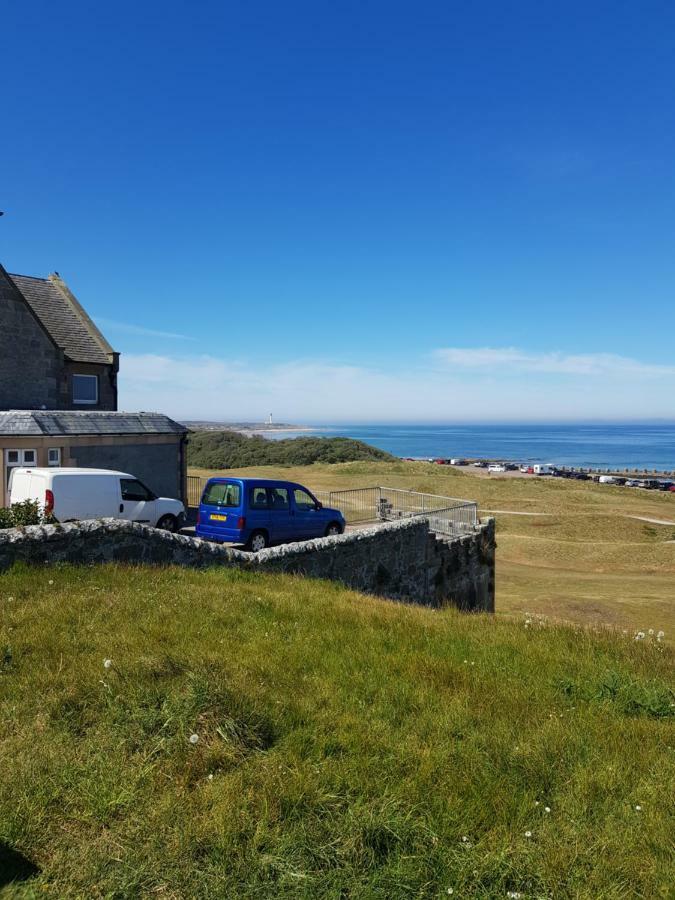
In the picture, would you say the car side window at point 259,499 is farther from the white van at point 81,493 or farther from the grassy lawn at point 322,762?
the grassy lawn at point 322,762

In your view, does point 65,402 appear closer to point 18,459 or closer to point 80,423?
point 80,423

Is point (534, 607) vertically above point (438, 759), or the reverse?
point (438, 759)

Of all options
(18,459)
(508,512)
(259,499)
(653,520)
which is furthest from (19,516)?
(653,520)

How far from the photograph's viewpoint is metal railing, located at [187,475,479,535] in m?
21.0

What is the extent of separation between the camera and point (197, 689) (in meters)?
5.19

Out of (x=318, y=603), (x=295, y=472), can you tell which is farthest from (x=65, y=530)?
(x=295, y=472)

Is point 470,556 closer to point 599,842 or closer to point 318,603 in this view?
point 318,603

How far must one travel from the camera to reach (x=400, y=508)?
83.7 ft

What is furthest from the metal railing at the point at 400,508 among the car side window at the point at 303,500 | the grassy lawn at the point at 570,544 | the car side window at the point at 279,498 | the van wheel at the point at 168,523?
the van wheel at the point at 168,523

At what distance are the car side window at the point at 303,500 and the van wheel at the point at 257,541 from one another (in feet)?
5.17

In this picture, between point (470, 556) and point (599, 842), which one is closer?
point (599, 842)

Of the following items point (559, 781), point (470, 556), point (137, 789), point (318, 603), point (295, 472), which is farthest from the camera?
point (295, 472)

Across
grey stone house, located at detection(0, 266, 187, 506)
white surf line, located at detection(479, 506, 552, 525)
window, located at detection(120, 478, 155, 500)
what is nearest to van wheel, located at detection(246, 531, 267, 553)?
window, located at detection(120, 478, 155, 500)

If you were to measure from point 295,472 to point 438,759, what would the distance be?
160 feet
